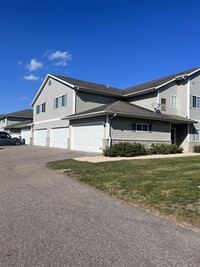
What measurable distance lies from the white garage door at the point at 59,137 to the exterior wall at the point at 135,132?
706 cm

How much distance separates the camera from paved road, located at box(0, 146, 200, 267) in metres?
3.51

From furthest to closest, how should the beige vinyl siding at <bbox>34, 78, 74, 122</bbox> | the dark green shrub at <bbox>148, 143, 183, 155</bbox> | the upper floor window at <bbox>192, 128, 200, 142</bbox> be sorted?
the upper floor window at <bbox>192, 128, 200, 142</bbox> → the beige vinyl siding at <bbox>34, 78, 74, 122</bbox> → the dark green shrub at <bbox>148, 143, 183, 155</bbox>

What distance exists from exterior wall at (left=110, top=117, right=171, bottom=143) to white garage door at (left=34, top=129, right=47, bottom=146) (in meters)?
13.3

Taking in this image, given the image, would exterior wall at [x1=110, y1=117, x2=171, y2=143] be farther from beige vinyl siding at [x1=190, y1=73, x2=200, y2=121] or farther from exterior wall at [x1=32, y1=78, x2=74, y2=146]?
→ exterior wall at [x1=32, y1=78, x2=74, y2=146]

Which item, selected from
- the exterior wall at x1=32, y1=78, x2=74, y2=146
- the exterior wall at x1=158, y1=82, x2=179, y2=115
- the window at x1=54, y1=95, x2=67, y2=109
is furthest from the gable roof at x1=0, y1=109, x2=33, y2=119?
the exterior wall at x1=158, y1=82, x2=179, y2=115

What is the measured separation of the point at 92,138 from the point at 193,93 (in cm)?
1174

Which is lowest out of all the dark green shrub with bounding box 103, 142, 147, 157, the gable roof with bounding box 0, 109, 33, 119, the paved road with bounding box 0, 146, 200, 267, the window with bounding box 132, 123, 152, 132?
the paved road with bounding box 0, 146, 200, 267

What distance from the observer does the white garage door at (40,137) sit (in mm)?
31291

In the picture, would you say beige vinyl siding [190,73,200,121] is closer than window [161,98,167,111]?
No

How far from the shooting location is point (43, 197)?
684 centimetres

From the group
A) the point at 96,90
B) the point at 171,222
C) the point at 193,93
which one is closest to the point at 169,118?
the point at 193,93

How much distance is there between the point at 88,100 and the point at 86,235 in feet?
70.8

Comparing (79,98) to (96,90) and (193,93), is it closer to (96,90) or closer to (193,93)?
(96,90)

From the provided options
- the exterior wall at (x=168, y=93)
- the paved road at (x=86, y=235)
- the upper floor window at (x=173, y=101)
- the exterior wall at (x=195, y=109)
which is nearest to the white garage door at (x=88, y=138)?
the exterior wall at (x=168, y=93)
